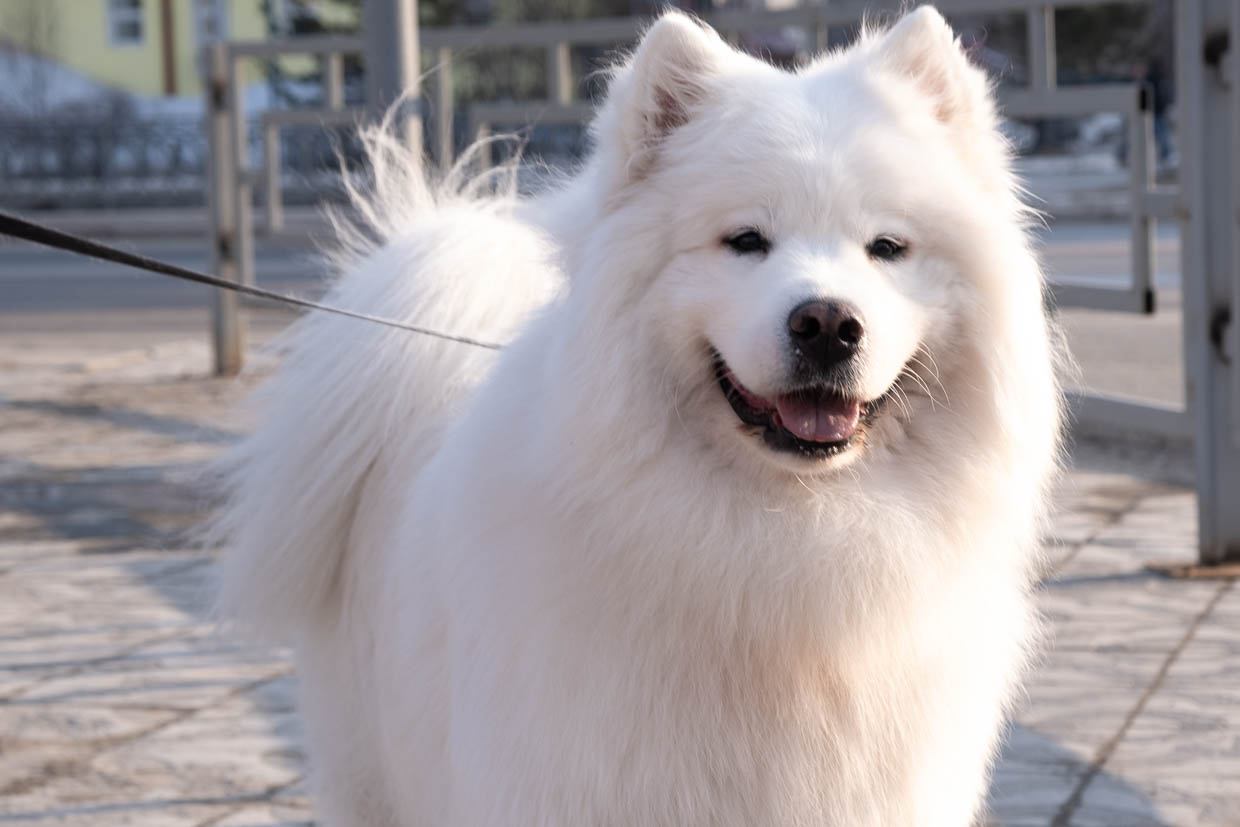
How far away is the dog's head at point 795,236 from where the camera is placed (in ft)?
8.43

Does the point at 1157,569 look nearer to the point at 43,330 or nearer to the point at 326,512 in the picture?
the point at 326,512

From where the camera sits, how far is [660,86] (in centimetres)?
284

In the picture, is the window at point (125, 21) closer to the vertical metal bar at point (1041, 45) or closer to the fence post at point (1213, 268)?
the vertical metal bar at point (1041, 45)

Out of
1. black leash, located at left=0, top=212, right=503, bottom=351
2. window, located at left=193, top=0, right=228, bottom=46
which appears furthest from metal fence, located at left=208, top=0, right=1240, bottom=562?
window, located at left=193, top=0, right=228, bottom=46

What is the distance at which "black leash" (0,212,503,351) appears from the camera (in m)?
2.71

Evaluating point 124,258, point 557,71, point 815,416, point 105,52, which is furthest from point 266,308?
point 105,52

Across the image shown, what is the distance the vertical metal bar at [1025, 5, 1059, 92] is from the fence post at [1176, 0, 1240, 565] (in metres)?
2.18

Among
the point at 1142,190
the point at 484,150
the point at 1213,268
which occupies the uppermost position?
the point at 484,150

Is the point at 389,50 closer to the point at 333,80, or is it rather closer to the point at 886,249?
the point at 333,80

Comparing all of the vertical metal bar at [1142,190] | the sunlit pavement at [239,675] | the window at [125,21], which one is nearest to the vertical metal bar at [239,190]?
the sunlit pavement at [239,675]

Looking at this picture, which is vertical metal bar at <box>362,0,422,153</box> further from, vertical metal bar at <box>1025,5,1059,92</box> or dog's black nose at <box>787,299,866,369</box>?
dog's black nose at <box>787,299,866,369</box>

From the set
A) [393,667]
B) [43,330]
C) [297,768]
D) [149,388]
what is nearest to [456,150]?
[149,388]

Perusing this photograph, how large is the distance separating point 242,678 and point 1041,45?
5.26m

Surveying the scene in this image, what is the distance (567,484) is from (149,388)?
8.81 m
